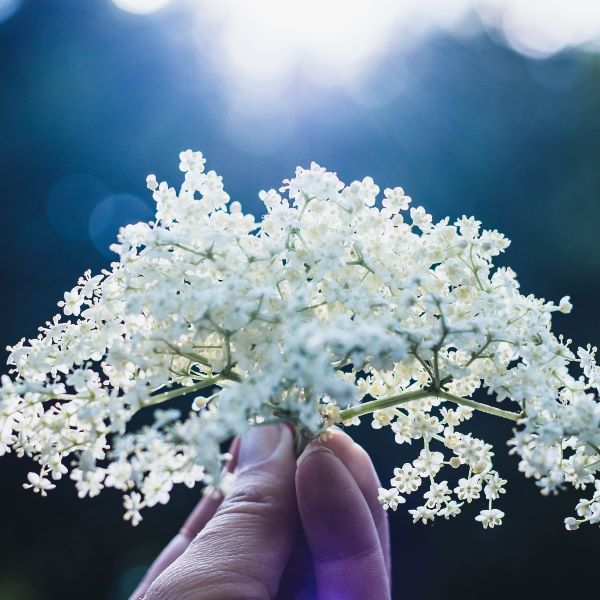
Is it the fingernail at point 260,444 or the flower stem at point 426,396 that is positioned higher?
the fingernail at point 260,444

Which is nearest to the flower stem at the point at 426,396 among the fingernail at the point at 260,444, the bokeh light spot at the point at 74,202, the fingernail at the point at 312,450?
the fingernail at the point at 312,450

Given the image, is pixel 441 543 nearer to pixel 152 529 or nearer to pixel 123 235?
pixel 152 529

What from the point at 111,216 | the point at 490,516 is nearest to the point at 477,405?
the point at 490,516

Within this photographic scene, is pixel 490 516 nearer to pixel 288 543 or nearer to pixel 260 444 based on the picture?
pixel 288 543

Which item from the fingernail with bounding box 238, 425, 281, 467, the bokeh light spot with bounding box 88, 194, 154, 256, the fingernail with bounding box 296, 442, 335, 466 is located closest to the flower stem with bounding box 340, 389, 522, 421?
the fingernail with bounding box 296, 442, 335, 466

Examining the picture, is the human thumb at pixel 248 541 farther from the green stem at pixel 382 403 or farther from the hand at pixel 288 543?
the green stem at pixel 382 403

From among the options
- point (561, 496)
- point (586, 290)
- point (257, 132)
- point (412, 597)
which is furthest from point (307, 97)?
point (412, 597)

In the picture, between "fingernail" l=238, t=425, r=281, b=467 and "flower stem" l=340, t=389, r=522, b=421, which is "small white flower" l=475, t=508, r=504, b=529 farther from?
"fingernail" l=238, t=425, r=281, b=467

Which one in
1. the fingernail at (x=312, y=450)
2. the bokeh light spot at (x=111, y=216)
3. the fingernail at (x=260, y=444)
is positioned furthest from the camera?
the bokeh light spot at (x=111, y=216)
